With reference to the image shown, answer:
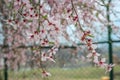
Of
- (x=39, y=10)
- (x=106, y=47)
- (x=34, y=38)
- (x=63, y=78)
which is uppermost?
(x=39, y=10)

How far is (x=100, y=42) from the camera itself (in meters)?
6.27

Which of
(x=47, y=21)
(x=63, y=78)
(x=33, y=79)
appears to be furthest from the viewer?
(x=63, y=78)

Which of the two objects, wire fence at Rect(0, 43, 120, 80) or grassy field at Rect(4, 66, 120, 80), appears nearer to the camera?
wire fence at Rect(0, 43, 120, 80)

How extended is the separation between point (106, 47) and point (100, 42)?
0.18 meters

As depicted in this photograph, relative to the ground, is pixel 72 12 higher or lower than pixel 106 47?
higher

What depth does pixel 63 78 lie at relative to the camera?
23.0ft

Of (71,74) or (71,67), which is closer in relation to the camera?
(71,67)

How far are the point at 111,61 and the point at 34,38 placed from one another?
3293mm

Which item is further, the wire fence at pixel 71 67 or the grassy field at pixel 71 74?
the grassy field at pixel 71 74

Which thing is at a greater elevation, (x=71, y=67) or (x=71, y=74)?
(x=71, y=67)

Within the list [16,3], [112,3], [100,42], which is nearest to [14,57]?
[100,42]

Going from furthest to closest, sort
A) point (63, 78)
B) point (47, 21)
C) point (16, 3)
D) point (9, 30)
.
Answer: point (63, 78)
point (9, 30)
point (16, 3)
point (47, 21)

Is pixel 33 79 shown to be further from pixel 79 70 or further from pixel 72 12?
pixel 72 12

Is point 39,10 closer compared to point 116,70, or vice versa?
point 39,10
